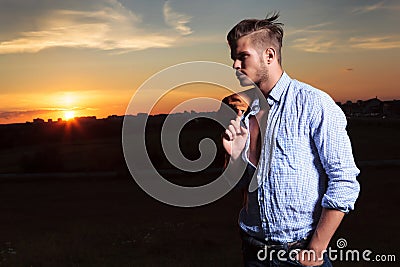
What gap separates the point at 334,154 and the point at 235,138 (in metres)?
0.53

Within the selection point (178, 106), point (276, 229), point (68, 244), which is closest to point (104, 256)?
point (68, 244)

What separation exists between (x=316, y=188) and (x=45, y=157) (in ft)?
34.6

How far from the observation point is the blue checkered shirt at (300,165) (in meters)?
2.35

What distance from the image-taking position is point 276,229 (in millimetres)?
2496

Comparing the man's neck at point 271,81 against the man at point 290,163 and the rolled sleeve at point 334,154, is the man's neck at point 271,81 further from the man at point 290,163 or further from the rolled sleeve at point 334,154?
the rolled sleeve at point 334,154

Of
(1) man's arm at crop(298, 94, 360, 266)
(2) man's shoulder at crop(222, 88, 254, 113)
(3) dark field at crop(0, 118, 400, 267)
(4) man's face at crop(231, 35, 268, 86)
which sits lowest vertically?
(3) dark field at crop(0, 118, 400, 267)

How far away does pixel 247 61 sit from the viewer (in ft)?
8.21

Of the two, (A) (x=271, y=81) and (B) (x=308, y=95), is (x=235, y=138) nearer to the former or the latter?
(A) (x=271, y=81)

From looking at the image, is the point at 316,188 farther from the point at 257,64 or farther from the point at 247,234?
the point at 257,64

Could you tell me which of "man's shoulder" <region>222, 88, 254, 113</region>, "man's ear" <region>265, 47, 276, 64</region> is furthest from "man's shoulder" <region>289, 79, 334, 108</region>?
"man's shoulder" <region>222, 88, 254, 113</region>

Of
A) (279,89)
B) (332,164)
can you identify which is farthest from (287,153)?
(279,89)

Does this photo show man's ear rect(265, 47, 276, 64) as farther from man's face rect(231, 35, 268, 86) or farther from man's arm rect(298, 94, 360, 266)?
man's arm rect(298, 94, 360, 266)

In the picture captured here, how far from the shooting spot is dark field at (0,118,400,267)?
20.9ft

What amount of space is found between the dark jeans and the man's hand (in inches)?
17.5
